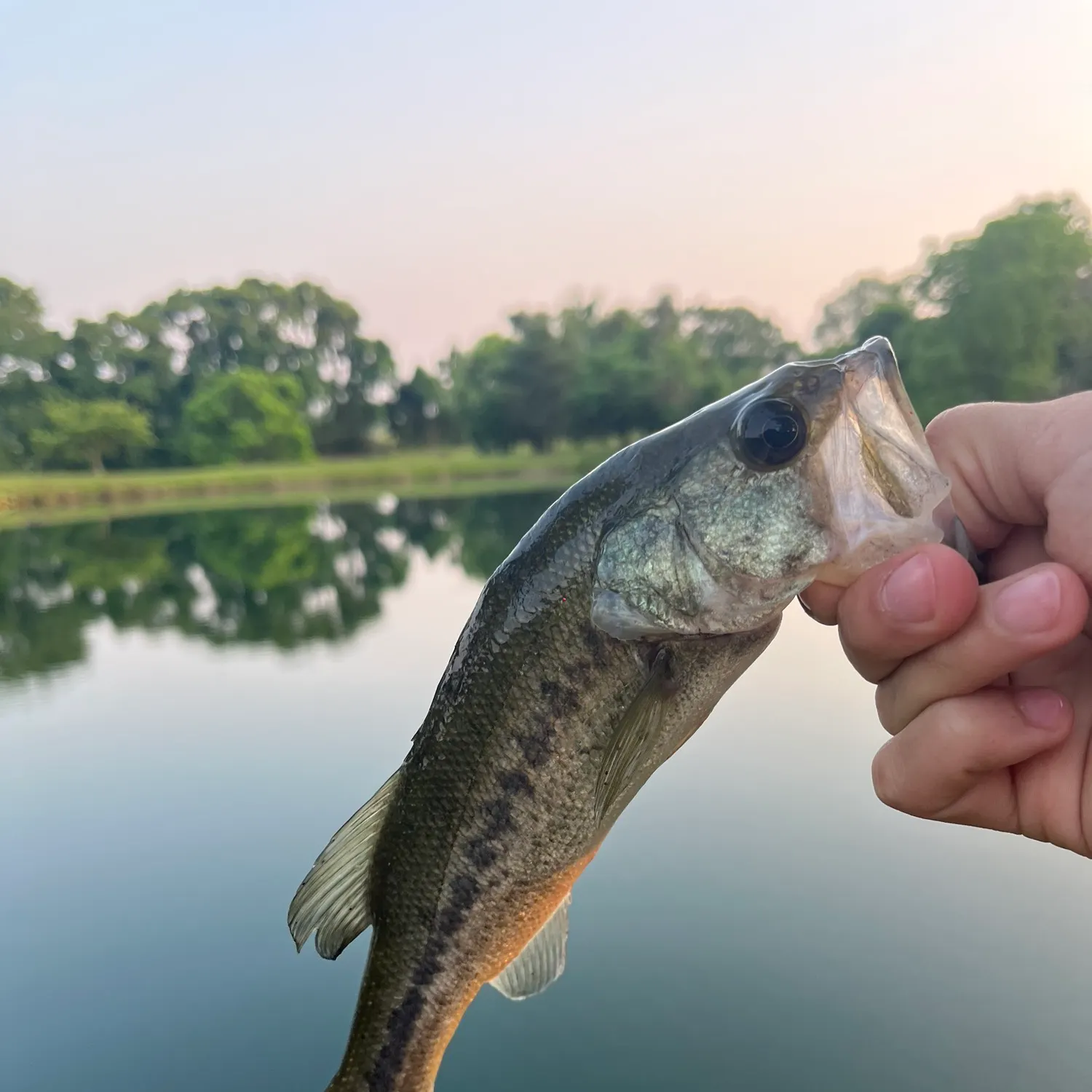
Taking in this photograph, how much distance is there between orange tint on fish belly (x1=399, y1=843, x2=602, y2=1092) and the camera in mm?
1959

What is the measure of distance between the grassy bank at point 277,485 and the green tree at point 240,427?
9081 millimetres

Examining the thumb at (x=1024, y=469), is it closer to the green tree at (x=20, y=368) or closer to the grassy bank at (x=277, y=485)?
the grassy bank at (x=277, y=485)

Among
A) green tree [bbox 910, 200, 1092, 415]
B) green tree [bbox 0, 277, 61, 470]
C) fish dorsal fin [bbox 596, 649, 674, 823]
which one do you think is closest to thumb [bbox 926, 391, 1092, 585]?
fish dorsal fin [bbox 596, 649, 674, 823]

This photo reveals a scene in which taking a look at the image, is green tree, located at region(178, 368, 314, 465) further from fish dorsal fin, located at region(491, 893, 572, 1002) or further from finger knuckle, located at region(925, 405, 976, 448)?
finger knuckle, located at region(925, 405, 976, 448)

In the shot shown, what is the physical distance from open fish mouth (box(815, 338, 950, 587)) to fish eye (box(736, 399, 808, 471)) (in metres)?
0.06

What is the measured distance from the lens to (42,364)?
64.7 m

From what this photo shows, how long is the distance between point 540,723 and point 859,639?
822 millimetres

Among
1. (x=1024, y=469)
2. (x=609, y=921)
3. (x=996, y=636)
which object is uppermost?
(x=1024, y=469)

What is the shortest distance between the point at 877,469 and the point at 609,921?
4.97m

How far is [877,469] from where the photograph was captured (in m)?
1.60

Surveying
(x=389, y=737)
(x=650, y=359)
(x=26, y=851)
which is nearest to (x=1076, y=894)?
(x=389, y=737)

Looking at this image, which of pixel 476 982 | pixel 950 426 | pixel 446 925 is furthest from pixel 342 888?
pixel 950 426

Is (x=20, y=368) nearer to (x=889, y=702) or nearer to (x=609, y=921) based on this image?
(x=609, y=921)

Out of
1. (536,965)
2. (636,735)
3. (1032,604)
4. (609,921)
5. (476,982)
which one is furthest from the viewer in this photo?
(609,921)
